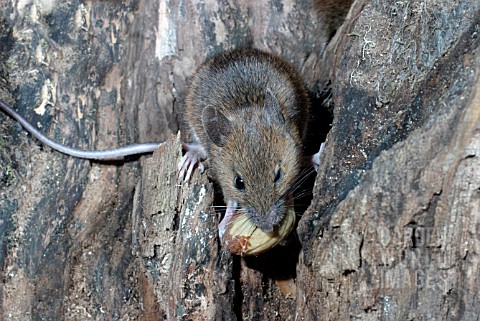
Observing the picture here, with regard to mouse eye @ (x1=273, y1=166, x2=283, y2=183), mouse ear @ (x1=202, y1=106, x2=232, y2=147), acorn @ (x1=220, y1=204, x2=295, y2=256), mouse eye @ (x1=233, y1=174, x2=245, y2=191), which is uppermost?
mouse ear @ (x1=202, y1=106, x2=232, y2=147)

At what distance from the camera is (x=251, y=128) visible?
142 inches

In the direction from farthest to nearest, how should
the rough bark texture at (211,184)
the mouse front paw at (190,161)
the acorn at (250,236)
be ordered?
the mouse front paw at (190,161), the acorn at (250,236), the rough bark texture at (211,184)

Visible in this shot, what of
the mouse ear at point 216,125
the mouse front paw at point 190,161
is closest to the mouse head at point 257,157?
the mouse ear at point 216,125

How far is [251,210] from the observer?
11.1 ft

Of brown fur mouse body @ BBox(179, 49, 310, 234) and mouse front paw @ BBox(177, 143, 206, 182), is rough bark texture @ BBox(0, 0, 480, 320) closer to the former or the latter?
mouse front paw @ BBox(177, 143, 206, 182)

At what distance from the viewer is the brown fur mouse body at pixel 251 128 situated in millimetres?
3416

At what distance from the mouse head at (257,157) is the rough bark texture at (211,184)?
0.78 feet

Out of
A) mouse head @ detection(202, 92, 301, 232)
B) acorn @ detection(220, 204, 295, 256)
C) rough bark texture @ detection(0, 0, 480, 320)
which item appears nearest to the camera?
rough bark texture @ detection(0, 0, 480, 320)

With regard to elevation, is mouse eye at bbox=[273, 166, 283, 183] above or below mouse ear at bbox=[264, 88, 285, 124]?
below

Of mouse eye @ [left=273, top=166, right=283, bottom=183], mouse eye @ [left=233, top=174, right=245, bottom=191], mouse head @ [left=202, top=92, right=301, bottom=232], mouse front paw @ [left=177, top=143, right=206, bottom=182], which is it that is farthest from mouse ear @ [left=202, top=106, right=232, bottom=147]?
mouse eye @ [left=273, top=166, right=283, bottom=183]

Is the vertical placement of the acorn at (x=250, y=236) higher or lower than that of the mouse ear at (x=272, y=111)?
lower

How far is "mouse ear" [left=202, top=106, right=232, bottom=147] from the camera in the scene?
12.0ft

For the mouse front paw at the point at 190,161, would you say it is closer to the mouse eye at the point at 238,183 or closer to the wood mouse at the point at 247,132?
the wood mouse at the point at 247,132

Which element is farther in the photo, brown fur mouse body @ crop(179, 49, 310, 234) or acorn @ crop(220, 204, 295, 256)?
brown fur mouse body @ crop(179, 49, 310, 234)
